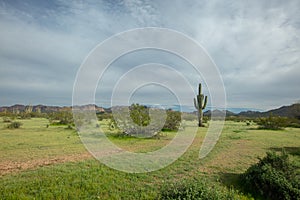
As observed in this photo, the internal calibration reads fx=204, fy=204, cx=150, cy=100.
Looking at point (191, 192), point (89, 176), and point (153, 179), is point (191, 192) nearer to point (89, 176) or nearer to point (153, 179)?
point (153, 179)

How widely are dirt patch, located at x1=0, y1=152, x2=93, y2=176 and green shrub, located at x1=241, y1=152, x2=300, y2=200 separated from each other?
6383 millimetres

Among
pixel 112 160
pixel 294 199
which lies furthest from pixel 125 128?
pixel 294 199

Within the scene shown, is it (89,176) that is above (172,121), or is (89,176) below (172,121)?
below

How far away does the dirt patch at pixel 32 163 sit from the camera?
6816 millimetres

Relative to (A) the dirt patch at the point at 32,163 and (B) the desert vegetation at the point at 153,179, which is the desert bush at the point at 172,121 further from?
(A) the dirt patch at the point at 32,163

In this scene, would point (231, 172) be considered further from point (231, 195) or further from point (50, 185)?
point (50, 185)

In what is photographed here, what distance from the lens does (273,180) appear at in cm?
515

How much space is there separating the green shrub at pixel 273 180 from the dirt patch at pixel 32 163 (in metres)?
6.38

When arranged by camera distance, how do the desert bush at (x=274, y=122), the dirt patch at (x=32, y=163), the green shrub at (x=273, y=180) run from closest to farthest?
the green shrub at (x=273, y=180), the dirt patch at (x=32, y=163), the desert bush at (x=274, y=122)

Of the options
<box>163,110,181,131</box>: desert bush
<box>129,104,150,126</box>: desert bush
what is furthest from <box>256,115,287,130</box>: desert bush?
<box>129,104,150,126</box>: desert bush

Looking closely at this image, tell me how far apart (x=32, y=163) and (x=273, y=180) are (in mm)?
7923

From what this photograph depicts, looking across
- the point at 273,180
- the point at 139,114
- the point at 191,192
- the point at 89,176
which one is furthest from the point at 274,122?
the point at 191,192

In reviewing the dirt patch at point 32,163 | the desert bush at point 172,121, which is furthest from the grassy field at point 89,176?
the desert bush at point 172,121

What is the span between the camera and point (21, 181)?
221 inches
